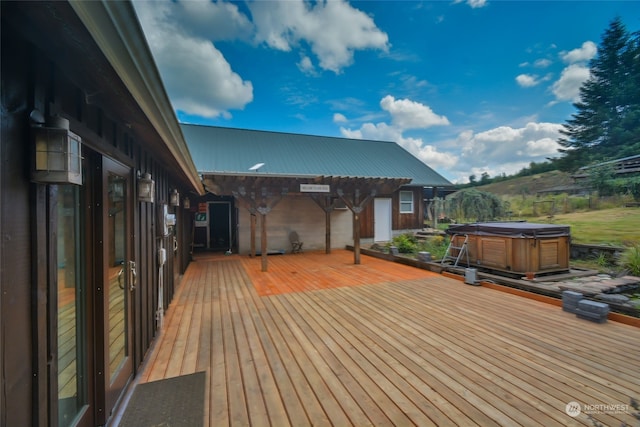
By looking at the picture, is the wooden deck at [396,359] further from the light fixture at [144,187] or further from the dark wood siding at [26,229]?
the light fixture at [144,187]

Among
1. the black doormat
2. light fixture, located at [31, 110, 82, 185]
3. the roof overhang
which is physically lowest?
the black doormat

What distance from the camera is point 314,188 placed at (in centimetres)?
705

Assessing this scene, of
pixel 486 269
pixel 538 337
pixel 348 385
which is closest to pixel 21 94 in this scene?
pixel 348 385

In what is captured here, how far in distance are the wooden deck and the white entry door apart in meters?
7.02

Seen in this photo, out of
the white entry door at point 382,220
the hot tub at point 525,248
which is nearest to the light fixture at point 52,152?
the hot tub at point 525,248

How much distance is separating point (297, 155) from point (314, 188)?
6.20 meters

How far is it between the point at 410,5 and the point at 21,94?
10.9m

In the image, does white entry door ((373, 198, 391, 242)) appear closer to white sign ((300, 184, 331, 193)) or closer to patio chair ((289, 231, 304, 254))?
patio chair ((289, 231, 304, 254))

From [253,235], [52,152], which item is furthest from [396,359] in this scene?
[253,235]

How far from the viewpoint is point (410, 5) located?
345 inches

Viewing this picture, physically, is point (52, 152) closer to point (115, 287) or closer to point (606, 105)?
point (115, 287)

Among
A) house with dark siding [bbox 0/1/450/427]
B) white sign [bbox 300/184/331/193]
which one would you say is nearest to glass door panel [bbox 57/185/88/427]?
house with dark siding [bbox 0/1/450/427]

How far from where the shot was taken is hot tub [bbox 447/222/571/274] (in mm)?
5293

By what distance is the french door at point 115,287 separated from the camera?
1747mm
